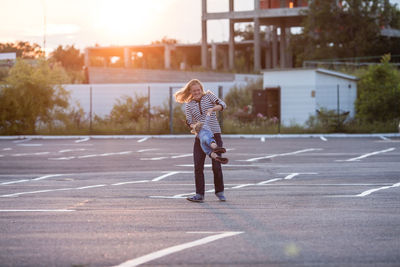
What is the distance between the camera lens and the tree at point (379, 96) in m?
31.1

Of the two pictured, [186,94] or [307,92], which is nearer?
[186,94]

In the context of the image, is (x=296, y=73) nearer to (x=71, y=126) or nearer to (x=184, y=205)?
(x=71, y=126)

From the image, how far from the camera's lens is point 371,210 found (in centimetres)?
885

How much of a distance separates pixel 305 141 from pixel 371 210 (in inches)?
670

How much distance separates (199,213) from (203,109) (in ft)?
5.99

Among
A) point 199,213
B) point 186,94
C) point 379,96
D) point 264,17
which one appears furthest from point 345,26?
point 199,213

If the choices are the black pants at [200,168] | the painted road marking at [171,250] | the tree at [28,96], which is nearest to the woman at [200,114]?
the black pants at [200,168]

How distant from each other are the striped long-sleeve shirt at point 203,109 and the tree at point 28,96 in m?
21.4

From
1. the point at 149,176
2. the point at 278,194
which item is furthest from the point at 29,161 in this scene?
the point at 278,194

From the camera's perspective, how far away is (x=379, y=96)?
103ft

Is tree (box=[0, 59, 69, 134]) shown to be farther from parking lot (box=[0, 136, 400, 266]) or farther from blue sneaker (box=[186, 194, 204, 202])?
blue sneaker (box=[186, 194, 204, 202])

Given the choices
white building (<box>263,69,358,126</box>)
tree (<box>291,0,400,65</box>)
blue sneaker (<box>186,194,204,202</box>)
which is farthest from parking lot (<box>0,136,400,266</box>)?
tree (<box>291,0,400,65</box>)

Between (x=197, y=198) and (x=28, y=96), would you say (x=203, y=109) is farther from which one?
(x=28, y=96)

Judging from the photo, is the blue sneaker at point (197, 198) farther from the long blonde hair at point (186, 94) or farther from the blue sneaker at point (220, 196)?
the long blonde hair at point (186, 94)
